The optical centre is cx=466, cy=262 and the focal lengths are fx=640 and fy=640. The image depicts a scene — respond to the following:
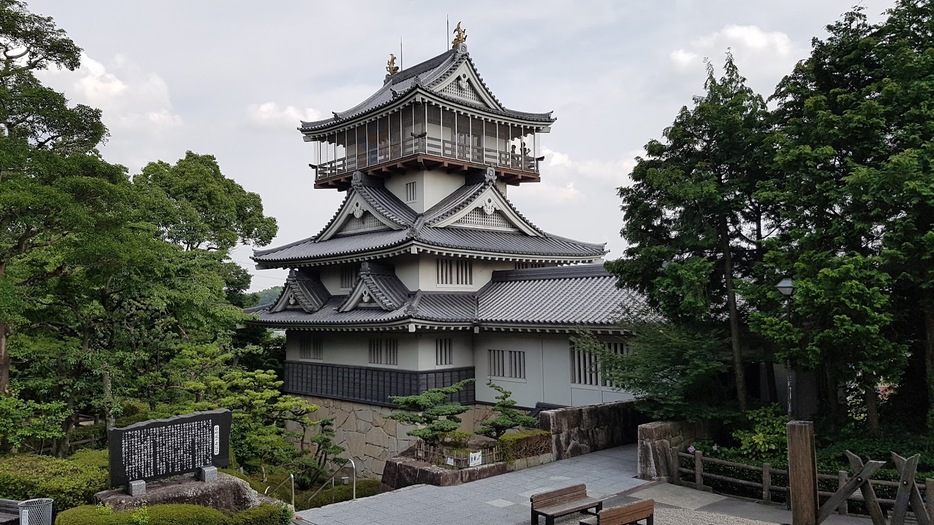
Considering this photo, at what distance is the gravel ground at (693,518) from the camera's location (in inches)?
474

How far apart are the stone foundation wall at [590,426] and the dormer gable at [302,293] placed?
13.4 m

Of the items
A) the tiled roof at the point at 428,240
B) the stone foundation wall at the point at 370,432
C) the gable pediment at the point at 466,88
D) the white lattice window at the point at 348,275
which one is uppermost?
the gable pediment at the point at 466,88

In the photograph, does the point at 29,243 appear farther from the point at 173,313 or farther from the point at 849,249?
the point at 849,249

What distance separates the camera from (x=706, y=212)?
53.4ft

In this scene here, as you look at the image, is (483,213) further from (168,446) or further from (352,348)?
(168,446)

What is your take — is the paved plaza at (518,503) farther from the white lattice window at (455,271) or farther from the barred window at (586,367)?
the white lattice window at (455,271)

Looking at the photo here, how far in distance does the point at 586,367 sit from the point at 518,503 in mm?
8666

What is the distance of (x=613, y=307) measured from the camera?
21.3m

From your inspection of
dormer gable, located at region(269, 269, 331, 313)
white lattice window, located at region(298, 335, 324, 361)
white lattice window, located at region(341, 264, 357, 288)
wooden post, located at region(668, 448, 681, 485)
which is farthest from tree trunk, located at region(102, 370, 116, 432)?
wooden post, located at region(668, 448, 681, 485)

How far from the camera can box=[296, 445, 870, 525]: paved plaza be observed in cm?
1250

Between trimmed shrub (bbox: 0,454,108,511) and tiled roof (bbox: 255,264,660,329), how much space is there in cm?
1041

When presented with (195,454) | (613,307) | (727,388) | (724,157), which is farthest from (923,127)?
(195,454)

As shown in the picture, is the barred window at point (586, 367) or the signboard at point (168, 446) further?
the barred window at point (586, 367)

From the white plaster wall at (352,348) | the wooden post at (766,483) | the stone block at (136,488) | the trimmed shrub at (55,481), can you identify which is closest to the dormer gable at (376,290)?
the white plaster wall at (352,348)
